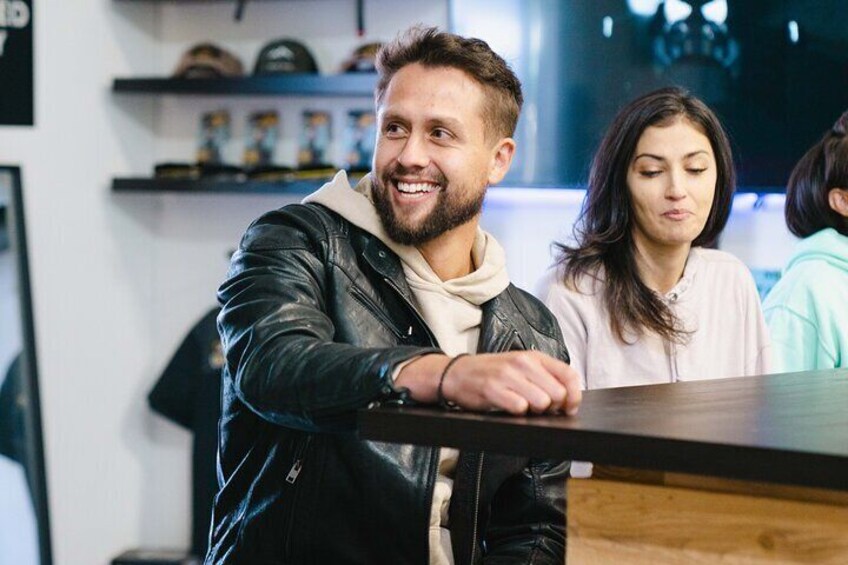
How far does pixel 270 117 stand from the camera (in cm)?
396

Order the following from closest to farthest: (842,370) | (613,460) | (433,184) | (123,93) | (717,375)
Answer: (613,460) < (842,370) < (433,184) < (717,375) < (123,93)

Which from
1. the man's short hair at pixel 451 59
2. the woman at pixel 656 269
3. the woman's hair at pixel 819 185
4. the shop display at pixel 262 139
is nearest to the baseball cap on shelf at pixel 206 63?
the shop display at pixel 262 139

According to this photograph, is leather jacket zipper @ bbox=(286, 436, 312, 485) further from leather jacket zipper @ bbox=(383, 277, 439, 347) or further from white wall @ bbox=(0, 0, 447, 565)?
white wall @ bbox=(0, 0, 447, 565)

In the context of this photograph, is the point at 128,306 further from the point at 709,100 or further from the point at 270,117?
the point at 709,100

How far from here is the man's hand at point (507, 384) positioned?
109 cm

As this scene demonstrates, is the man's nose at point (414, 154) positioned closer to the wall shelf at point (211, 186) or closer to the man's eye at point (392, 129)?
the man's eye at point (392, 129)

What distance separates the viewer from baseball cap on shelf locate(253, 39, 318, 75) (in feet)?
12.5

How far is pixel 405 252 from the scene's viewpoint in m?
1.79

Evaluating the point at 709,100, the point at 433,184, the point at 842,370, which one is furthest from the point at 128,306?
the point at 842,370

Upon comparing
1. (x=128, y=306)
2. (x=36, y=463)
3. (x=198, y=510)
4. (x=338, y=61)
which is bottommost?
(x=198, y=510)

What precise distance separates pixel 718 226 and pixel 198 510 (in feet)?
7.01

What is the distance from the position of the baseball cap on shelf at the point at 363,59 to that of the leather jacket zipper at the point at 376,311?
2071 mm

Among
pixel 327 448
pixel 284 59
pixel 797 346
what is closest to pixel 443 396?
pixel 327 448

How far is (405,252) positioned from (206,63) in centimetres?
226
